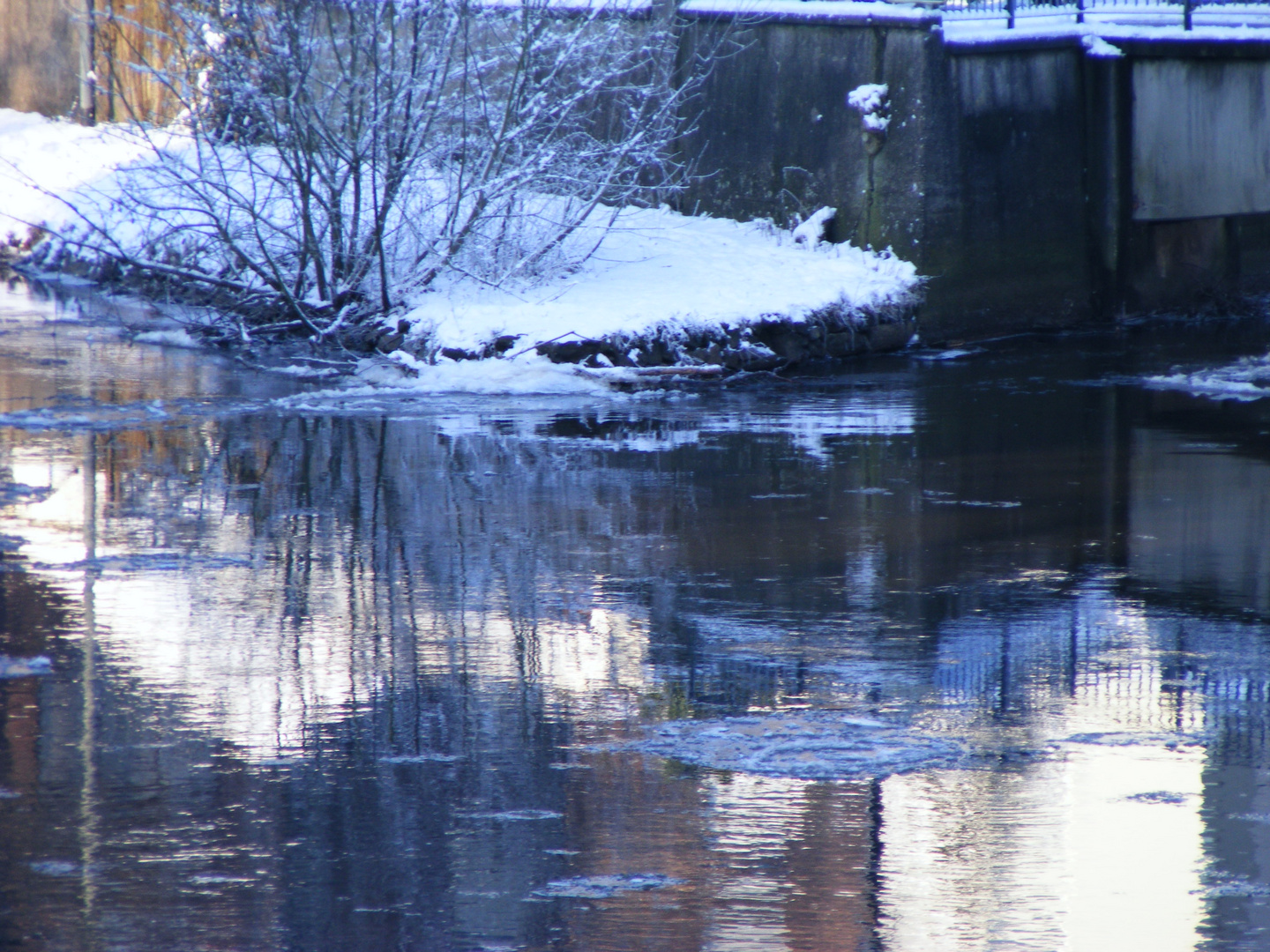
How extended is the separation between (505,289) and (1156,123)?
8401 mm

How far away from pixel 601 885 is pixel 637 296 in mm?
11305

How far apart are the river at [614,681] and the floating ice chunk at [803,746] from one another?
0.05 metres

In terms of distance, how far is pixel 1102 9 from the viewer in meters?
19.2

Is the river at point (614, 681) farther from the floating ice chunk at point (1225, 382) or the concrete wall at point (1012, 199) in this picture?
the concrete wall at point (1012, 199)

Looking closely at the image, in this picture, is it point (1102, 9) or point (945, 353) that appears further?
point (1102, 9)

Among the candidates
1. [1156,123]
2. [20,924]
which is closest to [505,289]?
[1156,123]

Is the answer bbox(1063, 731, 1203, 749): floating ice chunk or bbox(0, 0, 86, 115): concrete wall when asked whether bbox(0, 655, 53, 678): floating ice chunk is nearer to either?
bbox(1063, 731, 1203, 749): floating ice chunk

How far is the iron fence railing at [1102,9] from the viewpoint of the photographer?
18422 millimetres

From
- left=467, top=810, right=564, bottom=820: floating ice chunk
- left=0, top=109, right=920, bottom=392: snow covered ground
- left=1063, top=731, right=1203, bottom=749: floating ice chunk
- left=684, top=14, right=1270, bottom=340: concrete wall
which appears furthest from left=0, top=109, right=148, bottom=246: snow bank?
left=1063, top=731, right=1203, bottom=749: floating ice chunk

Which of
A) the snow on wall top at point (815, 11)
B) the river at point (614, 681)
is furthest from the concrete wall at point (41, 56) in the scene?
the river at point (614, 681)

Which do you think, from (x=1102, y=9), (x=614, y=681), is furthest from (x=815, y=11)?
(x=614, y=681)

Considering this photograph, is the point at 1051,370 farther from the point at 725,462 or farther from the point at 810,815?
the point at 810,815

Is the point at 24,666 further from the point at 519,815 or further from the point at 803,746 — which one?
the point at 803,746

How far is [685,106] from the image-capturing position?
19703 millimetres
